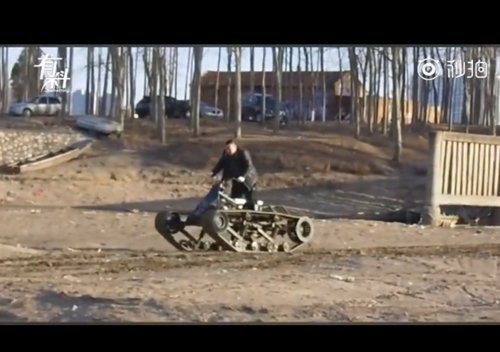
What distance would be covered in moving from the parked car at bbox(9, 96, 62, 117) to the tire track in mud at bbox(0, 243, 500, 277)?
1169mm

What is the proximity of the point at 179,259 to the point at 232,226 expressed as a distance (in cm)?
54

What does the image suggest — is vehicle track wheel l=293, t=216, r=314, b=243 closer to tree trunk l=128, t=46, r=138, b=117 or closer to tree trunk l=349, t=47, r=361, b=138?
tree trunk l=349, t=47, r=361, b=138

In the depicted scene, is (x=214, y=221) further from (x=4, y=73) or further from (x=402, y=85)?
(x=4, y=73)

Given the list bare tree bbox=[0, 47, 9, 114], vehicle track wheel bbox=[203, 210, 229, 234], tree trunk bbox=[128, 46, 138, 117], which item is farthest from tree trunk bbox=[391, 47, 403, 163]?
bare tree bbox=[0, 47, 9, 114]

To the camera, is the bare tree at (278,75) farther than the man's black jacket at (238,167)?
No

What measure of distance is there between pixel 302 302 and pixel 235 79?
1.88 metres

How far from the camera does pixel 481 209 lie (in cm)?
1249

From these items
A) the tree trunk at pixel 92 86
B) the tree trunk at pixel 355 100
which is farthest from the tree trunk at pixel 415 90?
the tree trunk at pixel 92 86

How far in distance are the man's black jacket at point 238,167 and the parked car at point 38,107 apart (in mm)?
1397

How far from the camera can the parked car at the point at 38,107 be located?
40.2 ft

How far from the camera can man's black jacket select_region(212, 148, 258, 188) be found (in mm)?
12312

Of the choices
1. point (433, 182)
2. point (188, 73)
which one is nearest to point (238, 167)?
point (188, 73)

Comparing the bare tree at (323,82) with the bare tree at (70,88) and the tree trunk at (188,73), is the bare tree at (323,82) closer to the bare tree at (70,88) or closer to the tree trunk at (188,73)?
the tree trunk at (188,73)
